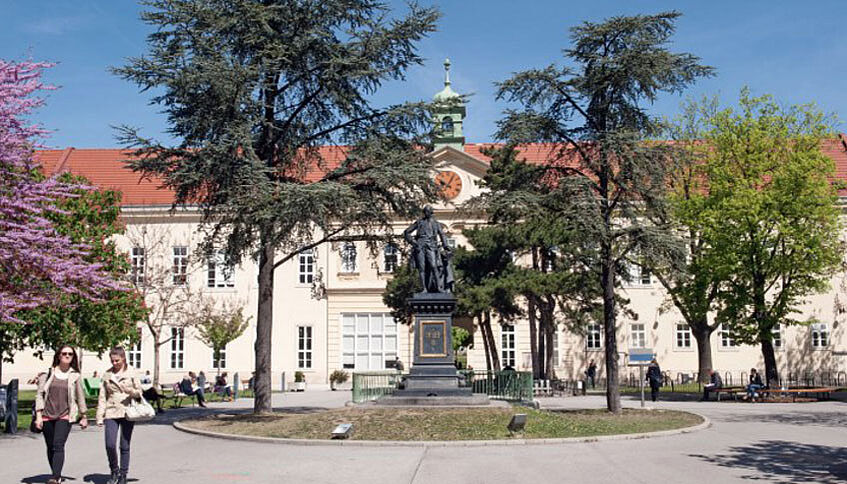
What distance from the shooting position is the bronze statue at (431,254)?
68.7 feet

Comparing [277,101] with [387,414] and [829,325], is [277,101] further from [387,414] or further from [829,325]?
[829,325]

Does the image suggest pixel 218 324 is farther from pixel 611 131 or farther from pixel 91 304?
pixel 611 131

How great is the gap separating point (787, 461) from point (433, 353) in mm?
9287

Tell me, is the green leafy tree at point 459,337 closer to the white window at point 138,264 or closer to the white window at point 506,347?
the white window at point 506,347

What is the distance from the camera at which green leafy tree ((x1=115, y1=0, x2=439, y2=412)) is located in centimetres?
1900

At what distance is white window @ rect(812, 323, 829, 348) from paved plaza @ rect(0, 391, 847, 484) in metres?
30.2

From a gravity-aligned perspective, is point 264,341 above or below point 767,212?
below

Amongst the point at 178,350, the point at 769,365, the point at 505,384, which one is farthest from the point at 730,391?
the point at 178,350

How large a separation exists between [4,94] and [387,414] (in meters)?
9.59

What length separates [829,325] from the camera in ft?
147

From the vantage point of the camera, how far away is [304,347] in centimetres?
4650

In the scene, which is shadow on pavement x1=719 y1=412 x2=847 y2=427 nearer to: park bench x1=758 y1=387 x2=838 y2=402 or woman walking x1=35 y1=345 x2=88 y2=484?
park bench x1=758 y1=387 x2=838 y2=402

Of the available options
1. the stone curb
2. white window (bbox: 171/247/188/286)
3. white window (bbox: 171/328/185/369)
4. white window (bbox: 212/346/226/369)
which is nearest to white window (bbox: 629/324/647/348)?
white window (bbox: 212/346/226/369)

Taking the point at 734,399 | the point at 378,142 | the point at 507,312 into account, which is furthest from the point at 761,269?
the point at 378,142
